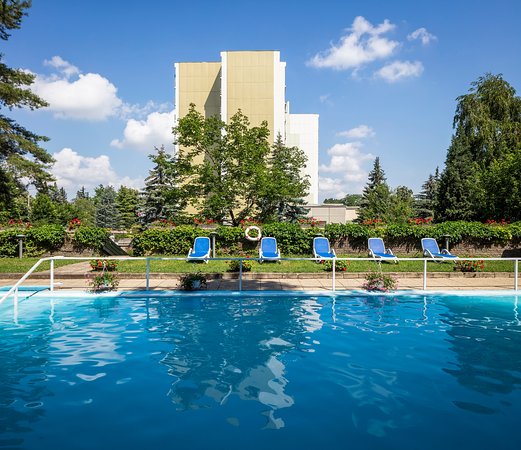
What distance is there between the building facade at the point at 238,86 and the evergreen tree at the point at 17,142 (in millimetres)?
22120

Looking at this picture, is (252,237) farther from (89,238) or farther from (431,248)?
(431,248)

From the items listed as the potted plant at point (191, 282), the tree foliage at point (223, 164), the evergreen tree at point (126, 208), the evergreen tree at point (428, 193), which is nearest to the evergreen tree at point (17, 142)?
the tree foliage at point (223, 164)

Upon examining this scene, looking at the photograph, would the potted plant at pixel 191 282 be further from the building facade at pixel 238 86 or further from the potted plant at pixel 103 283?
the building facade at pixel 238 86

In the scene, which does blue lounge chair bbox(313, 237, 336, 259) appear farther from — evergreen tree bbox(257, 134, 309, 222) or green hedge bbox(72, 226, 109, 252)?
green hedge bbox(72, 226, 109, 252)

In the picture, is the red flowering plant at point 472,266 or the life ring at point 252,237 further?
the life ring at point 252,237

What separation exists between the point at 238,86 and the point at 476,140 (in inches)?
980

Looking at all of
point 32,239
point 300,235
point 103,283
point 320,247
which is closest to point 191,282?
point 103,283

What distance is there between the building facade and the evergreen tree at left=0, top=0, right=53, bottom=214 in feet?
72.6

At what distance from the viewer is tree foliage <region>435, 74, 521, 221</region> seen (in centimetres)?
3155

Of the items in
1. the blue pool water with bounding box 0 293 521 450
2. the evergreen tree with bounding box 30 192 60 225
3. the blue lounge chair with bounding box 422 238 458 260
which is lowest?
the blue pool water with bounding box 0 293 521 450

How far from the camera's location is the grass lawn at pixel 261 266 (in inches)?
493

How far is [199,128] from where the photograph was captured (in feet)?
62.0

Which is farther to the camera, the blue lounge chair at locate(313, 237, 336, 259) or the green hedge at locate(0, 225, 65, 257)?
the green hedge at locate(0, 225, 65, 257)

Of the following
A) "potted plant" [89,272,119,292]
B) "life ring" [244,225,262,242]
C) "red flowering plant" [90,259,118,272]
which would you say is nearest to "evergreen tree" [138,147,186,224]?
"life ring" [244,225,262,242]
